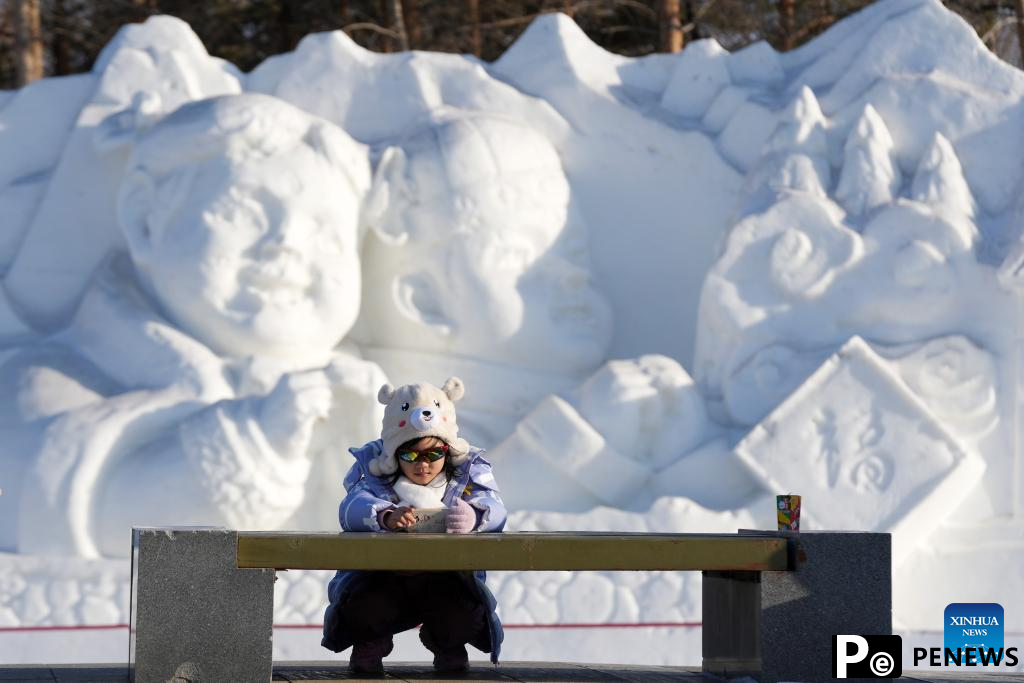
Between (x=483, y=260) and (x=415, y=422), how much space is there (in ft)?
11.6

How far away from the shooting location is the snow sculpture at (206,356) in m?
6.68

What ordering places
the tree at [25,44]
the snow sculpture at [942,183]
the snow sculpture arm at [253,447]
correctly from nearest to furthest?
the snow sculpture arm at [253,447], the snow sculpture at [942,183], the tree at [25,44]

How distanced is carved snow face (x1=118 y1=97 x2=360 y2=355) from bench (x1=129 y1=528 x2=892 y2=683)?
358 centimetres

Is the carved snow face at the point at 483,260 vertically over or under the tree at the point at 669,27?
under

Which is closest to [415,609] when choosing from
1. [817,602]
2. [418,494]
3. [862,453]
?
[418,494]

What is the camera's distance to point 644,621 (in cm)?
647

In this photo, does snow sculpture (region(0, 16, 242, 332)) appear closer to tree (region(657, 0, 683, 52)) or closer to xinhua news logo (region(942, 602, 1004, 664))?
xinhua news logo (region(942, 602, 1004, 664))

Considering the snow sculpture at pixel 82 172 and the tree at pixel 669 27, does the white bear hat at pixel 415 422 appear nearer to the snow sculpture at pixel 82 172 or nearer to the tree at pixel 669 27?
the snow sculpture at pixel 82 172

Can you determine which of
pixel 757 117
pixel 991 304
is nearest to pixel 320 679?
pixel 991 304

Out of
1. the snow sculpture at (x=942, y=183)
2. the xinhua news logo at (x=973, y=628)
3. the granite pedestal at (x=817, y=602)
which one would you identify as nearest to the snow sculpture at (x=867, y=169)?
the snow sculpture at (x=942, y=183)

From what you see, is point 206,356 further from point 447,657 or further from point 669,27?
point 669,27

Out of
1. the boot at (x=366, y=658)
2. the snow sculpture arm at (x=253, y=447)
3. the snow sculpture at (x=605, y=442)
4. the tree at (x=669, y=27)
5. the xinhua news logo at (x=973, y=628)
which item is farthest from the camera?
the tree at (x=669, y=27)

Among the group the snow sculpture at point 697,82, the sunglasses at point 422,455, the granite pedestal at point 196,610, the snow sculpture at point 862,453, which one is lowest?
the snow sculpture at point 862,453

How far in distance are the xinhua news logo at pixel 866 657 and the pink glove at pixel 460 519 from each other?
2.91ft
